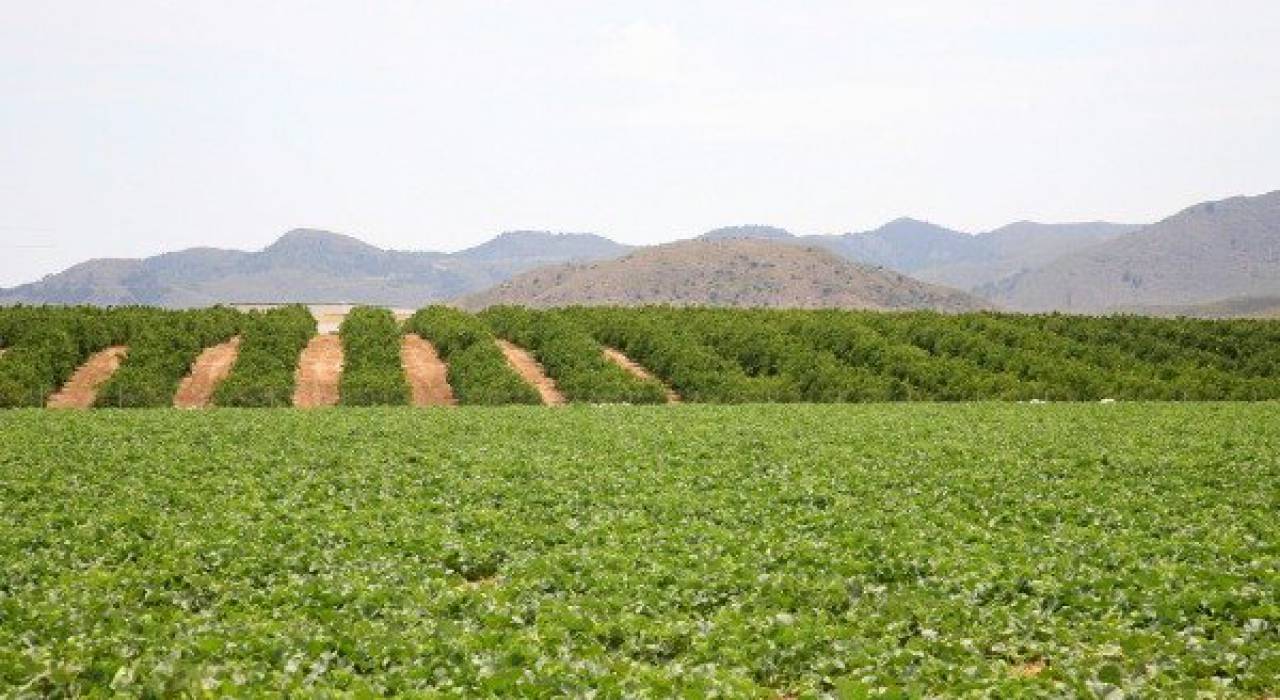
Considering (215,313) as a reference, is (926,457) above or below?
below

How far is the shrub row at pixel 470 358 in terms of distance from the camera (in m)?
56.1

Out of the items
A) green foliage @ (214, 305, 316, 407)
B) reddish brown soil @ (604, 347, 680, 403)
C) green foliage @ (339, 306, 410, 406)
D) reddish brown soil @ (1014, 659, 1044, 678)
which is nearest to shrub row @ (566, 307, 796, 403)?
reddish brown soil @ (604, 347, 680, 403)

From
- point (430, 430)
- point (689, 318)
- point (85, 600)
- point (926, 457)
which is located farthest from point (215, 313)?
point (85, 600)

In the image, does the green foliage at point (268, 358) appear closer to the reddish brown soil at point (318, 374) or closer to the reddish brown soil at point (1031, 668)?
the reddish brown soil at point (318, 374)

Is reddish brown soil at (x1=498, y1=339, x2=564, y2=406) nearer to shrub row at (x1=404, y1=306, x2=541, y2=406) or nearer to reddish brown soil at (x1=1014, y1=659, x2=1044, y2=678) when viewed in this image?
shrub row at (x1=404, y1=306, x2=541, y2=406)

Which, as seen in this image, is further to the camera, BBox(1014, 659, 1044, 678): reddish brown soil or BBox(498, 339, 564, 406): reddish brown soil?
BBox(498, 339, 564, 406): reddish brown soil

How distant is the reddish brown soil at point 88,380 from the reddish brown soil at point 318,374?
33.4 feet

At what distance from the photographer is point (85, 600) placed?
13.6 m

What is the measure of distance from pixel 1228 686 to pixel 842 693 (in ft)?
13.5

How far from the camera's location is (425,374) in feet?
209

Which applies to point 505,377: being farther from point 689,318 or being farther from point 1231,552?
point 1231,552

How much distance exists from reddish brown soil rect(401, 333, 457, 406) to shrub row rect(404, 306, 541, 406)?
2.02 ft

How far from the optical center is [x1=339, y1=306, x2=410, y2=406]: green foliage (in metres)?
55.4

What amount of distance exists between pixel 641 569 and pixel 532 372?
164 ft
